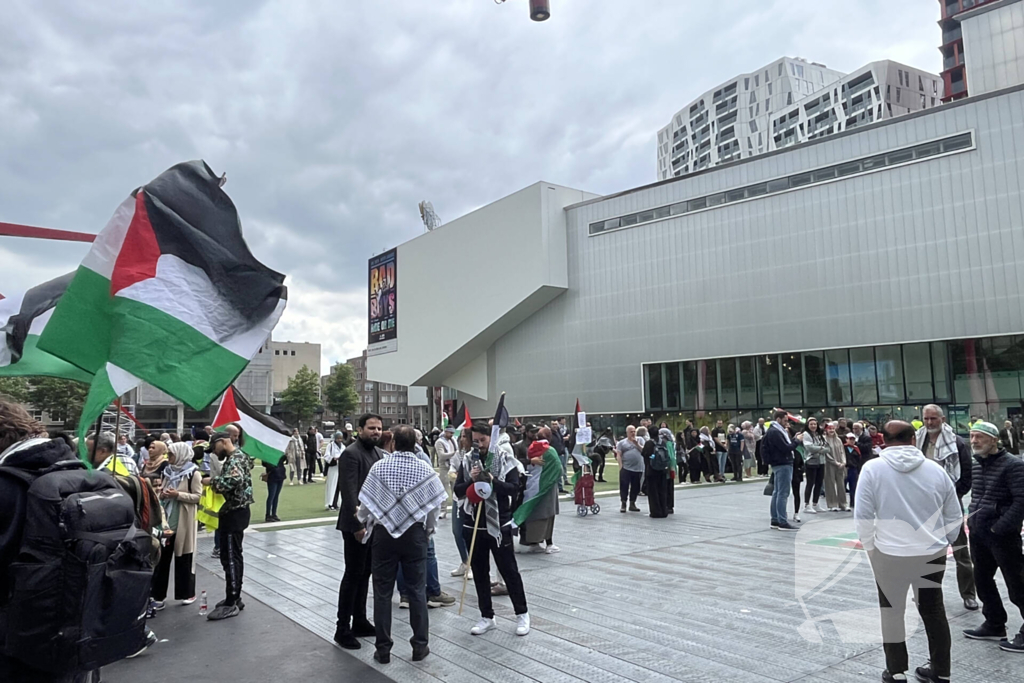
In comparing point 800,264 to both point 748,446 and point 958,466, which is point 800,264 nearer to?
point 748,446

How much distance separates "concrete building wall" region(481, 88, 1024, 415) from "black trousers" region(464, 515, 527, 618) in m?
35.8

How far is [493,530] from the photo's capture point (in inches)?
257

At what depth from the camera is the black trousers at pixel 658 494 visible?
554 inches

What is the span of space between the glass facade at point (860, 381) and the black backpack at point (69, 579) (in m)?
39.8

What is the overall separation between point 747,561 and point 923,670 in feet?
15.3

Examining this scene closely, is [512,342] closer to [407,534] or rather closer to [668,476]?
[668,476]

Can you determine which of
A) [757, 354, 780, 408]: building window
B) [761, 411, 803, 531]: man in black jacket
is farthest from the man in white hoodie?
[757, 354, 780, 408]: building window

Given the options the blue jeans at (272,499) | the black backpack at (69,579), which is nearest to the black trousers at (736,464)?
the blue jeans at (272,499)

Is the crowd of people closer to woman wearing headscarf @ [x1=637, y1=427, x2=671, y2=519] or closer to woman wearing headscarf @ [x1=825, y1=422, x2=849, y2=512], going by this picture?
woman wearing headscarf @ [x1=637, y1=427, x2=671, y2=519]

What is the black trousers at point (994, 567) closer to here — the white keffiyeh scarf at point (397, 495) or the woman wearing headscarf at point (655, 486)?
the white keffiyeh scarf at point (397, 495)

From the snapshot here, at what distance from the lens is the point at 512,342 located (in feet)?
180

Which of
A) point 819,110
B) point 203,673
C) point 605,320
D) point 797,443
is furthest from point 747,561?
point 819,110

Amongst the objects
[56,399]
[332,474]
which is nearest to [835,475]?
[332,474]

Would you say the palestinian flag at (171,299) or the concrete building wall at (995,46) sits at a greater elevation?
the concrete building wall at (995,46)
